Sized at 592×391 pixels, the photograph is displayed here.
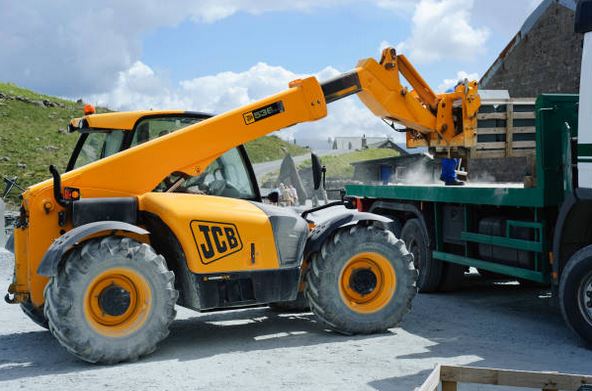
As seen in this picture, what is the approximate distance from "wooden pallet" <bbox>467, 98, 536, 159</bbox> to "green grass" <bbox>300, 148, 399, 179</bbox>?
4666cm

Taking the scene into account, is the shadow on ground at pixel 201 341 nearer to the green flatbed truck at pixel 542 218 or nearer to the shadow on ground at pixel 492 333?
the shadow on ground at pixel 492 333

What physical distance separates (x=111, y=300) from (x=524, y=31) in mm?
18361

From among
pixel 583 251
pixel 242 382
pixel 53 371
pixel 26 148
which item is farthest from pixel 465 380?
pixel 26 148

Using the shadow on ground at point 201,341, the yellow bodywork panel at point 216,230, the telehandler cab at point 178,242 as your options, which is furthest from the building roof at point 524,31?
the yellow bodywork panel at point 216,230

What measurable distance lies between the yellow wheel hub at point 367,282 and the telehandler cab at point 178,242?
11mm

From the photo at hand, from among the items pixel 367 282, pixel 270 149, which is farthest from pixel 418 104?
pixel 270 149

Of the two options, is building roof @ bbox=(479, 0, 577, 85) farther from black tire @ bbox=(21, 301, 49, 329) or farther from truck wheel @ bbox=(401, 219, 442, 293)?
black tire @ bbox=(21, 301, 49, 329)

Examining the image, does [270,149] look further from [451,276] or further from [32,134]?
[451,276]

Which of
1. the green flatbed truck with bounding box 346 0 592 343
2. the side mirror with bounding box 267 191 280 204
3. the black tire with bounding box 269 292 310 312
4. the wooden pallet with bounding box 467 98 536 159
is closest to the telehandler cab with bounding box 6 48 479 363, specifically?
the side mirror with bounding box 267 191 280 204

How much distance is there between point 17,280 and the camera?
7.19 meters

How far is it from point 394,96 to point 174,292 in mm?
4106

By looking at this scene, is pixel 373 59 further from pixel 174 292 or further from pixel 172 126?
pixel 174 292

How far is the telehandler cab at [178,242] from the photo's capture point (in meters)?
6.71

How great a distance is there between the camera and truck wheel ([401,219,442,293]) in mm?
10594
